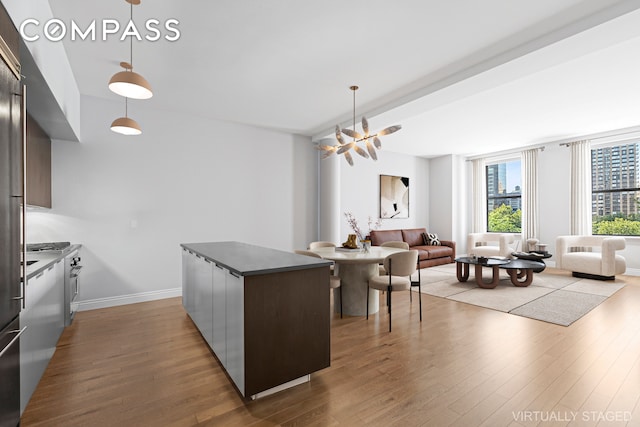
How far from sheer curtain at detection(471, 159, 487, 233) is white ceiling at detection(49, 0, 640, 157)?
2.98m

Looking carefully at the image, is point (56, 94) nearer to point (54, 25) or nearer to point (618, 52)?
point (54, 25)

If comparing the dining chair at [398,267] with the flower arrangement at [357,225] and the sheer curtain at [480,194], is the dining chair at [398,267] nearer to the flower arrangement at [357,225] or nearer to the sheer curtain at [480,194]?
the flower arrangement at [357,225]

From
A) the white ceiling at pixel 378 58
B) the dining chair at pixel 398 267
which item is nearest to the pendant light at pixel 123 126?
the white ceiling at pixel 378 58

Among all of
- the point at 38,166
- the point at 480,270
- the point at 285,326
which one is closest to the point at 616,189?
the point at 480,270

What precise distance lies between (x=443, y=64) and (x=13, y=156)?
3.58m

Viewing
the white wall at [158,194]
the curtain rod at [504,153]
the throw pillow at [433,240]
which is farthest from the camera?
the throw pillow at [433,240]

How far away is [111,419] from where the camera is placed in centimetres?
178

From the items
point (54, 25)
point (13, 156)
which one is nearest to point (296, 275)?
point (13, 156)

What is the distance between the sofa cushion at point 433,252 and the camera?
21.6ft

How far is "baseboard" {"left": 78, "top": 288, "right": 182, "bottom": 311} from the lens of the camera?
3924 mm

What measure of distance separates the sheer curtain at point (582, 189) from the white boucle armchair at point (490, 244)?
1.23 metres

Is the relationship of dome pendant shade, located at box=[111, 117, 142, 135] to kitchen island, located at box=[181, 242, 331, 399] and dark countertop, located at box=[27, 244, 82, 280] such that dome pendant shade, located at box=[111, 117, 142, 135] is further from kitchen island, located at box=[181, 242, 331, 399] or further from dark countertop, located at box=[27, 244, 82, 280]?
kitchen island, located at box=[181, 242, 331, 399]

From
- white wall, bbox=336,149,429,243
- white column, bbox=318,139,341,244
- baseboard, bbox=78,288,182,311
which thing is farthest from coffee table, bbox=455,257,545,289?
baseboard, bbox=78,288,182,311

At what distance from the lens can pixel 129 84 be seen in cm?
219
